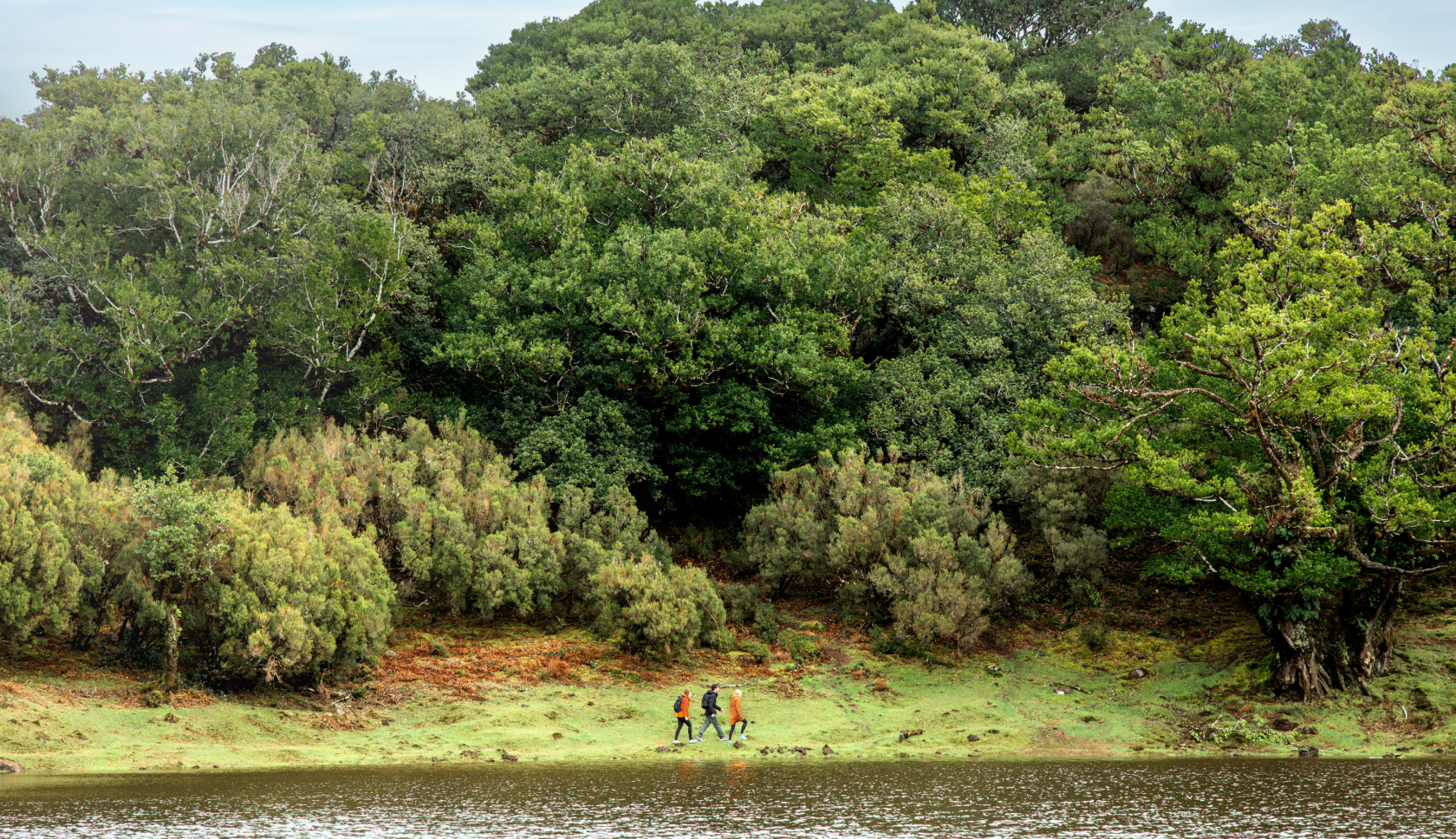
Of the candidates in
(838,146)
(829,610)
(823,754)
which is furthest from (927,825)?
(838,146)

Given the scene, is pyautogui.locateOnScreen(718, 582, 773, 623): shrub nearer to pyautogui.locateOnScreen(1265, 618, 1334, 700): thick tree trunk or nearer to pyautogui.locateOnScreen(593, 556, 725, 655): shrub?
pyautogui.locateOnScreen(593, 556, 725, 655): shrub

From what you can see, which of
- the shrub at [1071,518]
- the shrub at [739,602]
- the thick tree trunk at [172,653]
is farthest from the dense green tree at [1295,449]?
the thick tree trunk at [172,653]

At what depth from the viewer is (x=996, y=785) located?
2302cm

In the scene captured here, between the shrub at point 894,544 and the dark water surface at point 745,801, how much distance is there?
32.1ft

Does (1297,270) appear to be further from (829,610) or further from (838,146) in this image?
(838,146)

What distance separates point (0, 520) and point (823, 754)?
2149cm

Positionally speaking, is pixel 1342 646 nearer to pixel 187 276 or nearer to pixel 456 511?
pixel 456 511

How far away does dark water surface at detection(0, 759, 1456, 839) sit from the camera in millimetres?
18109

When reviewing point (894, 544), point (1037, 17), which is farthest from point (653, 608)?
point (1037, 17)

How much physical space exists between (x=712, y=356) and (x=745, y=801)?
23.2 metres

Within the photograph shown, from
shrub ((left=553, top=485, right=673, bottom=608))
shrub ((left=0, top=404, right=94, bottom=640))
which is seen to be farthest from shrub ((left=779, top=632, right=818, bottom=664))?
shrub ((left=0, top=404, right=94, bottom=640))

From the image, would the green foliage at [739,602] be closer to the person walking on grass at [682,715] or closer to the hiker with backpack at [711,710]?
Result: the hiker with backpack at [711,710]

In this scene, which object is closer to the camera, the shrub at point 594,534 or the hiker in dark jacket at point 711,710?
the hiker in dark jacket at point 711,710

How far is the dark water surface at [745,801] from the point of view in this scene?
1811 centimetres
